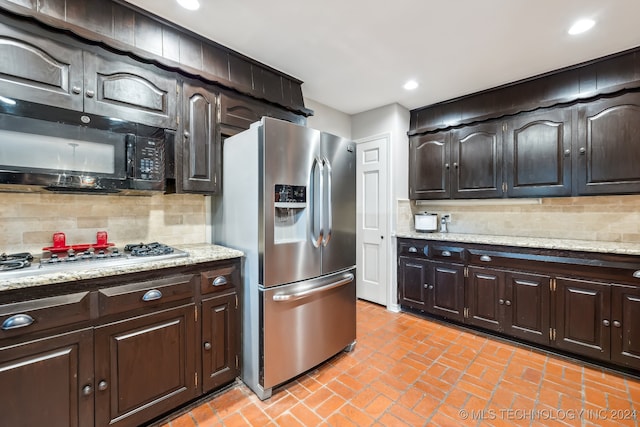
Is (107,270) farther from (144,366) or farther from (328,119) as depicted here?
(328,119)

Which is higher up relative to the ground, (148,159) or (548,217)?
(148,159)

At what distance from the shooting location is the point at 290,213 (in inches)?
80.4

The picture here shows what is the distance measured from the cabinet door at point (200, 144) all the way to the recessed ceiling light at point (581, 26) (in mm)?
2681

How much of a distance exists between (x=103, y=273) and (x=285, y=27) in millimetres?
1955

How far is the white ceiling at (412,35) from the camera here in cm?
181

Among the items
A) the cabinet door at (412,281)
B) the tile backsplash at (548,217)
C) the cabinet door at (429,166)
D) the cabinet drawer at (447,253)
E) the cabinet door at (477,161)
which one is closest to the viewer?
the tile backsplash at (548,217)

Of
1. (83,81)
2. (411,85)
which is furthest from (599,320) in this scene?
(83,81)

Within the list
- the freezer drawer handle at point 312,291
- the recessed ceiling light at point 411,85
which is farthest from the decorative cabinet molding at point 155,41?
the freezer drawer handle at point 312,291

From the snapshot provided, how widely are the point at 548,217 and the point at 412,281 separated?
5.12 ft

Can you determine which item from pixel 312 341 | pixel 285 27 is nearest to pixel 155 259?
pixel 312 341

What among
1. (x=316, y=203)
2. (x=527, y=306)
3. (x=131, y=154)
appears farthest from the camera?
(x=527, y=306)

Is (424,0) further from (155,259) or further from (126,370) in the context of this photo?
(126,370)

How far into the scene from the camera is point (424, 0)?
1747 millimetres

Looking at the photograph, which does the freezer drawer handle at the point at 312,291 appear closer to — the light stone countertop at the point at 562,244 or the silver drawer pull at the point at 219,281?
the silver drawer pull at the point at 219,281
